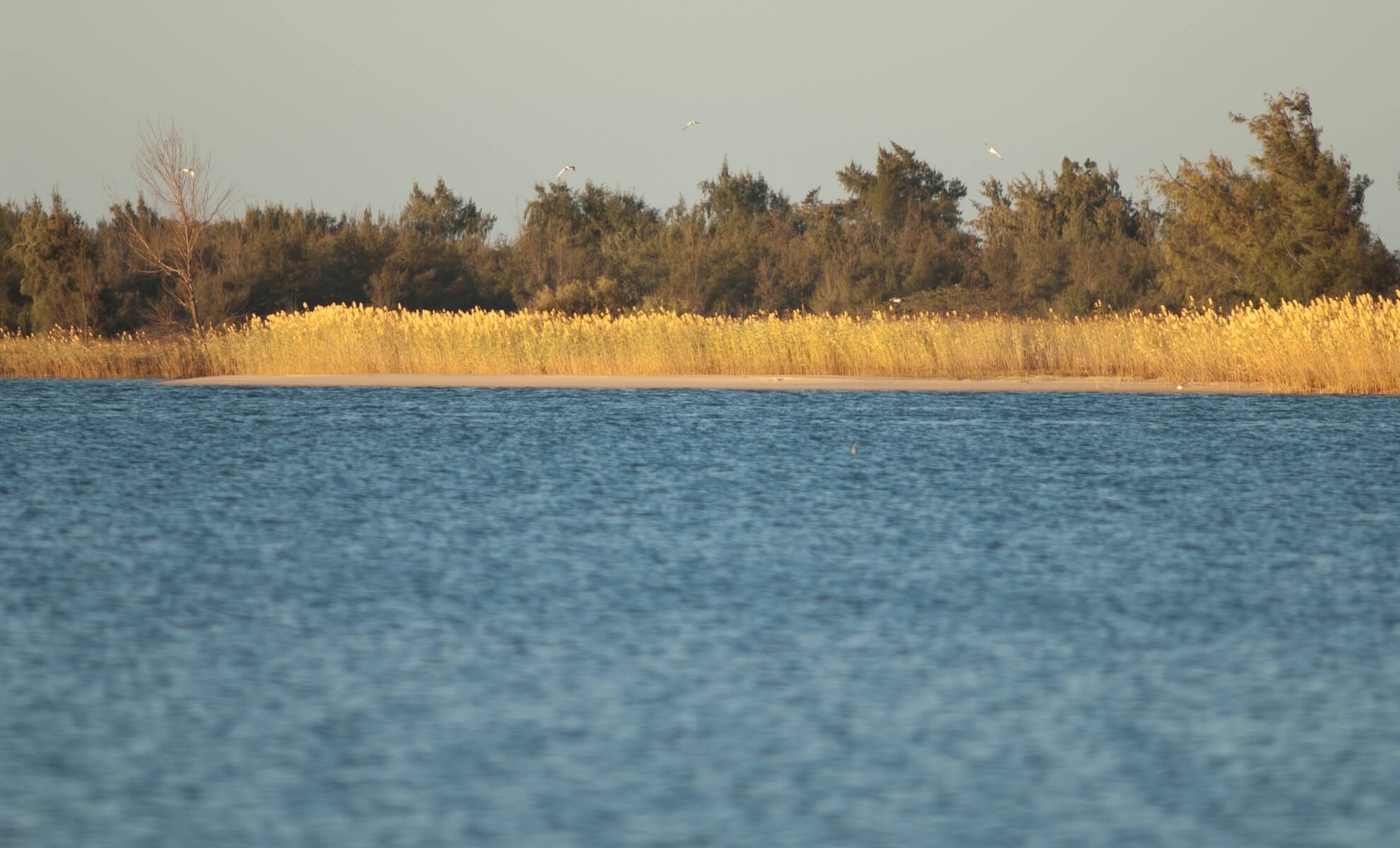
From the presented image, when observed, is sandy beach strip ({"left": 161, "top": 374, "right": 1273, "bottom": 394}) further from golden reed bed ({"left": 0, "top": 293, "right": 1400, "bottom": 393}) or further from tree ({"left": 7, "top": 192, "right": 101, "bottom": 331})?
tree ({"left": 7, "top": 192, "right": 101, "bottom": 331})

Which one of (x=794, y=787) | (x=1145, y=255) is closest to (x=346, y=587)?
(x=794, y=787)

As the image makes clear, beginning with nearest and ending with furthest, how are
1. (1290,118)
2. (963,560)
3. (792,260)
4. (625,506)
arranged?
(963,560) → (625,506) → (1290,118) → (792,260)

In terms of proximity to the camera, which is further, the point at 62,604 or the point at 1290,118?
the point at 1290,118

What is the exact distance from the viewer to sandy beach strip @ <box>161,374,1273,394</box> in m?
28.3

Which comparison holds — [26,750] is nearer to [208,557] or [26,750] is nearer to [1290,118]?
[208,557]

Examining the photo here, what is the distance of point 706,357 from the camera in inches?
1287

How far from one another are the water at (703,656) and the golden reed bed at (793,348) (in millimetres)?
11793

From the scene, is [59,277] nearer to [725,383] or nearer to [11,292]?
[11,292]

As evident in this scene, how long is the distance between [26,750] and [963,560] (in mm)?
5614

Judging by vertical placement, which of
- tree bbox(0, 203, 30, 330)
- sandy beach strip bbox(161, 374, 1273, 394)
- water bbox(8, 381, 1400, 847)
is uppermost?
tree bbox(0, 203, 30, 330)

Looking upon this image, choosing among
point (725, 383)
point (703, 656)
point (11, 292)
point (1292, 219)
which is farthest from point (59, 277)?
point (703, 656)

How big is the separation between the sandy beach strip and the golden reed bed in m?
0.43

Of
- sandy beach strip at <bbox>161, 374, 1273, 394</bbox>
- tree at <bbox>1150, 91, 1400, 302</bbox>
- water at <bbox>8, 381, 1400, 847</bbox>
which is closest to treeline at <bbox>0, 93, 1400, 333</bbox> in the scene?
tree at <bbox>1150, 91, 1400, 302</bbox>

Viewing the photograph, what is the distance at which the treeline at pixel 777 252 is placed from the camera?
123 feet
